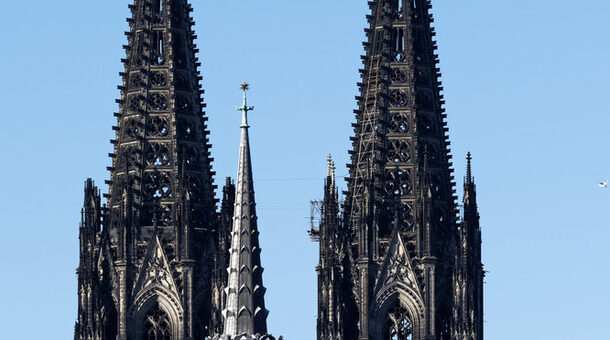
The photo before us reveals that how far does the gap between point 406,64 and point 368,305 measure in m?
13.3

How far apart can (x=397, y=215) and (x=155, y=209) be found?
12.4m

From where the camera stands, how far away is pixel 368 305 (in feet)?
522

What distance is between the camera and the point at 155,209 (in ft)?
536

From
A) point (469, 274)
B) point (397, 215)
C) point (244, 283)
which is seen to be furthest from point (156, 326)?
point (244, 283)

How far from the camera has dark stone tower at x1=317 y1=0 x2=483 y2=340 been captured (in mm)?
159625

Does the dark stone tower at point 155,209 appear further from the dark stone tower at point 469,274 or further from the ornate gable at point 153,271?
the dark stone tower at point 469,274

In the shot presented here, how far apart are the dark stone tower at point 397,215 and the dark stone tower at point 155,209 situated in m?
6.57

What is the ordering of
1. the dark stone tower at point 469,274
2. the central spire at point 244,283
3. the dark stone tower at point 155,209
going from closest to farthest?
1. the central spire at point 244,283
2. the dark stone tower at point 469,274
3. the dark stone tower at point 155,209

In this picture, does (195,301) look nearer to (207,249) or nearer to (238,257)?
(207,249)

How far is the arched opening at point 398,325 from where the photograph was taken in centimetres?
15988

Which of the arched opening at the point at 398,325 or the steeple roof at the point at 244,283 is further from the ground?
the arched opening at the point at 398,325

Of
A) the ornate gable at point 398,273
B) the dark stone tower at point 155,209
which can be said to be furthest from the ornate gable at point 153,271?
the ornate gable at point 398,273

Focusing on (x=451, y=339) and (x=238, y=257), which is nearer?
(x=238, y=257)

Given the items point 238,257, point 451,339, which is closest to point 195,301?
point 451,339
